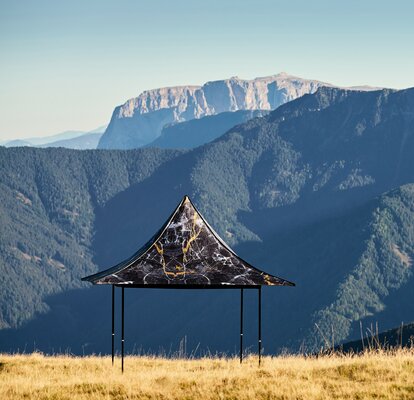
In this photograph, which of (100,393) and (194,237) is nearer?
(100,393)

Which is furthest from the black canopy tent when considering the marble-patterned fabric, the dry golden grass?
the dry golden grass

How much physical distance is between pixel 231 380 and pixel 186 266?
5.50m

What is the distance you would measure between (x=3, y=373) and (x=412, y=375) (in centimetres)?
1611

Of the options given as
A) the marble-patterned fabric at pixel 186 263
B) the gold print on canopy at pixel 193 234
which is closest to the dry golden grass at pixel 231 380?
the marble-patterned fabric at pixel 186 263

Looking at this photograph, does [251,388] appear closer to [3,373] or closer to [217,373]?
[217,373]

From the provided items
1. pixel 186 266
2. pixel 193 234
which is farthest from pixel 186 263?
pixel 193 234

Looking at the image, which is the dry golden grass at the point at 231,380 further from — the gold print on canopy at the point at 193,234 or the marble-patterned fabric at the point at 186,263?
the gold print on canopy at the point at 193,234

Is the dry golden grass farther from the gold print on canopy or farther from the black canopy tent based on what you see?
the gold print on canopy

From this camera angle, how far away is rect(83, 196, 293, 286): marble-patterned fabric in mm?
36219

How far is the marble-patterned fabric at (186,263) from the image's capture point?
1426 inches

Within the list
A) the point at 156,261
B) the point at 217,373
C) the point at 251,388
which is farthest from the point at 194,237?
the point at 251,388

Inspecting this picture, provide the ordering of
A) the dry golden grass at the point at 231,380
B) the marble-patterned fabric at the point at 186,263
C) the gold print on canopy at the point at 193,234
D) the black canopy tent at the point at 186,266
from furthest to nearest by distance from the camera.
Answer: the gold print on canopy at the point at 193,234
the marble-patterned fabric at the point at 186,263
the black canopy tent at the point at 186,266
the dry golden grass at the point at 231,380

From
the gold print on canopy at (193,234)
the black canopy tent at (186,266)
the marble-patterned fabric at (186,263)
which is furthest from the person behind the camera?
the gold print on canopy at (193,234)

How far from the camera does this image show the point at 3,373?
38562mm
